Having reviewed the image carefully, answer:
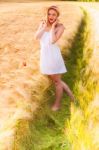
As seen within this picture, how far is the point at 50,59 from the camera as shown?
18.6 feet

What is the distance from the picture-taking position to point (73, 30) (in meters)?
10.5

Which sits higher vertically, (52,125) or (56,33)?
(56,33)

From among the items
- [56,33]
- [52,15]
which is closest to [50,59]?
[56,33]

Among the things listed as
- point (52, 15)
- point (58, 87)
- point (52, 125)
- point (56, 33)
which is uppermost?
point (52, 15)

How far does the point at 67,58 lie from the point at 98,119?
3.58 m

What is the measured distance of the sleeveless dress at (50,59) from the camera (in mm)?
5660

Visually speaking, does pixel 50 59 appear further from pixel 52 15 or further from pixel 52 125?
pixel 52 125

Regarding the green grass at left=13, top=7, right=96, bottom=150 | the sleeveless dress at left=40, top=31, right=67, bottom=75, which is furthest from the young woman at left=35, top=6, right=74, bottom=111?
the green grass at left=13, top=7, right=96, bottom=150

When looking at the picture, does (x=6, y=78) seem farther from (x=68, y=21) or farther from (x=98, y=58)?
(x=68, y=21)

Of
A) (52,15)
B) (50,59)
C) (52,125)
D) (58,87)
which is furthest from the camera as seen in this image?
(58,87)

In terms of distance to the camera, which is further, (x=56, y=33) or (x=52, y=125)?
(x=56, y=33)

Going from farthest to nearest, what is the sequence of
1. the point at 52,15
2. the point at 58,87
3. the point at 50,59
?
→ the point at 58,87 < the point at 50,59 < the point at 52,15

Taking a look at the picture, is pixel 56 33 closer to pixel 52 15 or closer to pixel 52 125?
pixel 52 15

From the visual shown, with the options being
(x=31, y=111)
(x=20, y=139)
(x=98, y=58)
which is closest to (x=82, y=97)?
(x=31, y=111)
